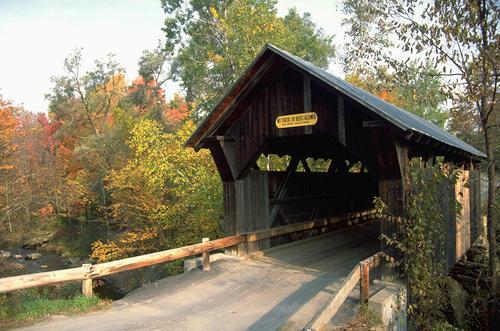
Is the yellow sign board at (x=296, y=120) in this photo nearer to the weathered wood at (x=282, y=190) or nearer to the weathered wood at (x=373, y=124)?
the weathered wood at (x=373, y=124)

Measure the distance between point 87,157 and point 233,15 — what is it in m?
13.6

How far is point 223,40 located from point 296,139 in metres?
17.3

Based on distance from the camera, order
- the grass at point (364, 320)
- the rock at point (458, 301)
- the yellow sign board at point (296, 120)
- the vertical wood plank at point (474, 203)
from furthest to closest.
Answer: the vertical wood plank at point (474, 203)
the rock at point (458, 301)
the yellow sign board at point (296, 120)
the grass at point (364, 320)

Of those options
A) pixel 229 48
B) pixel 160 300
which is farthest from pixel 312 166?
pixel 160 300

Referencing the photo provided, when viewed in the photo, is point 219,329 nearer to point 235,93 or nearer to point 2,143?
point 235,93

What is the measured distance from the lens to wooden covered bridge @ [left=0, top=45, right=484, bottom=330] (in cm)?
536

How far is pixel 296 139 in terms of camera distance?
31.2 feet

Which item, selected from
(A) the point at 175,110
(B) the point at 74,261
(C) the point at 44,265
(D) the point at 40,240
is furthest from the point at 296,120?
(A) the point at 175,110

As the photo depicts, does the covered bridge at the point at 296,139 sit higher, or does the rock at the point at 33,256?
the covered bridge at the point at 296,139

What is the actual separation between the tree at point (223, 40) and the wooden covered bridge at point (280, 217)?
1135cm

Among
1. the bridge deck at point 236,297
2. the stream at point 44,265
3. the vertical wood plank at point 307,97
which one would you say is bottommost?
the stream at point 44,265

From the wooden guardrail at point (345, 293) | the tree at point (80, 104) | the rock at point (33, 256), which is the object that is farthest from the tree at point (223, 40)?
the wooden guardrail at point (345, 293)

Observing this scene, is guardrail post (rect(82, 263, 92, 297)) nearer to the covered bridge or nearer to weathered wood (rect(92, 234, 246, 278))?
weathered wood (rect(92, 234, 246, 278))

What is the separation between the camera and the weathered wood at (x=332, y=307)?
13.3ft
